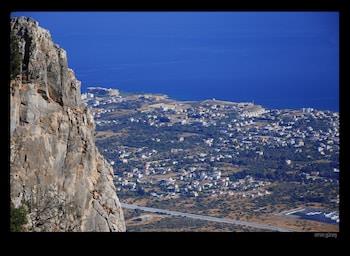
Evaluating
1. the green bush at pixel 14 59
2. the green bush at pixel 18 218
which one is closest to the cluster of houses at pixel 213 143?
the green bush at pixel 14 59

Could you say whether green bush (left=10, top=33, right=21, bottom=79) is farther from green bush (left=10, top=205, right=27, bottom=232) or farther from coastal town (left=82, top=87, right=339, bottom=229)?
green bush (left=10, top=205, right=27, bottom=232)

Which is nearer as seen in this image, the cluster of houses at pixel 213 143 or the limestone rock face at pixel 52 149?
the cluster of houses at pixel 213 143

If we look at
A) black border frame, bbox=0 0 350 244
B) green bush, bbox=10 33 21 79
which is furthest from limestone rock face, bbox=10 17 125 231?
black border frame, bbox=0 0 350 244

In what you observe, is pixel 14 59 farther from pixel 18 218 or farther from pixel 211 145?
pixel 211 145
